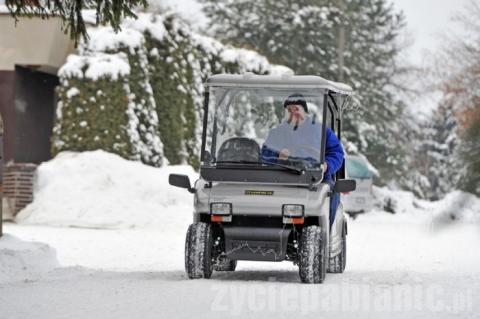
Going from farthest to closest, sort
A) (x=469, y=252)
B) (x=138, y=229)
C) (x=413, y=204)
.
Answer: (x=413, y=204)
(x=138, y=229)
(x=469, y=252)

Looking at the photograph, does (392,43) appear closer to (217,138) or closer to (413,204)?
(413,204)

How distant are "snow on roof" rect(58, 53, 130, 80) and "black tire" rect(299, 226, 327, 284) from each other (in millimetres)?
12314

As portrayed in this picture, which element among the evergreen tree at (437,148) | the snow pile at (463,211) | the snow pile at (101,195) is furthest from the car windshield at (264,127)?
the evergreen tree at (437,148)

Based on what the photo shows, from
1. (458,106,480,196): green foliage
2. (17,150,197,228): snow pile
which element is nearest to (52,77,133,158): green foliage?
(17,150,197,228): snow pile

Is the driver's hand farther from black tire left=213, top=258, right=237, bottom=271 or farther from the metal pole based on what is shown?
the metal pole

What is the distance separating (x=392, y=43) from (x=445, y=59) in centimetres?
1770

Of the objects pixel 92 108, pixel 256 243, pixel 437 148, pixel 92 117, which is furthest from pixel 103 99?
pixel 437 148

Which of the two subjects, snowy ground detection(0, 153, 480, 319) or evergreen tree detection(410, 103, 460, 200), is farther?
evergreen tree detection(410, 103, 460, 200)

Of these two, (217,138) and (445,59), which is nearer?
(217,138)

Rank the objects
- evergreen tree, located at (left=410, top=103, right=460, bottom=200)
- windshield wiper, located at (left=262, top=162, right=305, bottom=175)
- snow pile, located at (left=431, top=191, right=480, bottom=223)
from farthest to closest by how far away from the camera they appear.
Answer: evergreen tree, located at (left=410, top=103, right=460, bottom=200), snow pile, located at (left=431, top=191, right=480, bottom=223), windshield wiper, located at (left=262, top=162, right=305, bottom=175)

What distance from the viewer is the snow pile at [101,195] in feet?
66.2

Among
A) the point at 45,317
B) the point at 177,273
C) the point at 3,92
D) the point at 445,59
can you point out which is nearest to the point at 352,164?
the point at 445,59

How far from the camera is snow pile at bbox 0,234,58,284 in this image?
1093cm

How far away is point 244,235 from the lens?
10.1 meters
